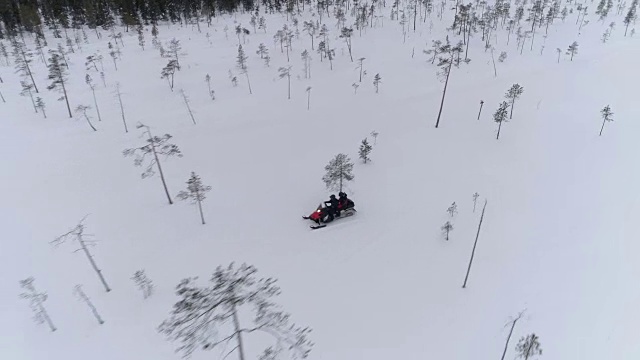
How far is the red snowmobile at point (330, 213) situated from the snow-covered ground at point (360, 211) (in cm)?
70

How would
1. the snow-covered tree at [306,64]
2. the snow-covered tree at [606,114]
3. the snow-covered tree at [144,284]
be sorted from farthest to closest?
the snow-covered tree at [306,64] → the snow-covered tree at [606,114] → the snow-covered tree at [144,284]

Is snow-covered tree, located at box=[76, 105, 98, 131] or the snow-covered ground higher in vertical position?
snow-covered tree, located at box=[76, 105, 98, 131]

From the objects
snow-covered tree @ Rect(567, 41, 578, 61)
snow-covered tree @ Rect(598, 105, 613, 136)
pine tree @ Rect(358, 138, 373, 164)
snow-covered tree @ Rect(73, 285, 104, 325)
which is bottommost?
snow-covered tree @ Rect(73, 285, 104, 325)

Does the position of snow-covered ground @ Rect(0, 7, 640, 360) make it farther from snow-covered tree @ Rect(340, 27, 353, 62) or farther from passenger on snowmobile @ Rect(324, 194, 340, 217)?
snow-covered tree @ Rect(340, 27, 353, 62)

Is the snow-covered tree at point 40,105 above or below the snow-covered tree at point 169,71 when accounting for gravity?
below

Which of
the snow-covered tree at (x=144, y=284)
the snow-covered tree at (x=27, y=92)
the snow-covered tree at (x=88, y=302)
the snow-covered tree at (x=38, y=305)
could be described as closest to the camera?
the snow-covered tree at (x=38, y=305)

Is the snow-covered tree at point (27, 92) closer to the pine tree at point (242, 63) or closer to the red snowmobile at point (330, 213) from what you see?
the pine tree at point (242, 63)

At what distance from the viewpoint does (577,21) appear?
2692 inches

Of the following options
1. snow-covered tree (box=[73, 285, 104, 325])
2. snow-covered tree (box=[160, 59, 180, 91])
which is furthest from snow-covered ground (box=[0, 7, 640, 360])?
snow-covered tree (box=[160, 59, 180, 91])

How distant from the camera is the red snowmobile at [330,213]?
951 inches

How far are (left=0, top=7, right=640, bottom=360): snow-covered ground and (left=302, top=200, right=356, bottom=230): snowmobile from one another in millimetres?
683

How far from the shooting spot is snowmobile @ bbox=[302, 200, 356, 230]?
79.3 feet

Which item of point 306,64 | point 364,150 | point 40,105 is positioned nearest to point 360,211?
point 364,150

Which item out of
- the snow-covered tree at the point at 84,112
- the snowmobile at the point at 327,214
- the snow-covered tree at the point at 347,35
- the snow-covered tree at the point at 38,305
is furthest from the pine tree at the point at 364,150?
the snow-covered tree at the point at 347,35
